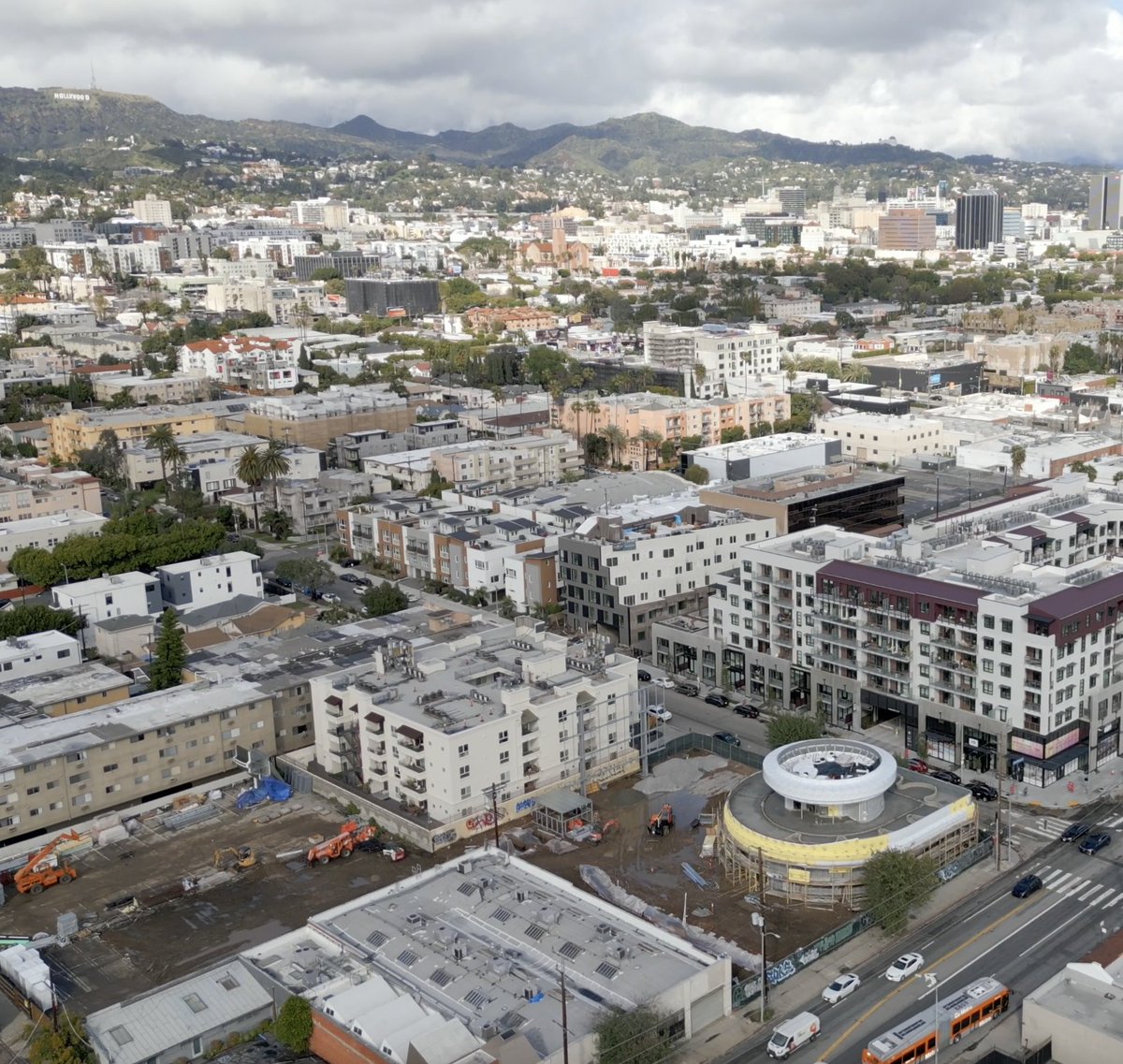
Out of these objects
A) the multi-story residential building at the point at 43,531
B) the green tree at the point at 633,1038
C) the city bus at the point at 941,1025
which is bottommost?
the city bus at the point at 941,1025

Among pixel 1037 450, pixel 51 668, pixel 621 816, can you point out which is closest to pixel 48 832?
pixel 51 668

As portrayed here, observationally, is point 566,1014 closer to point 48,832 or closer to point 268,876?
point 268,876

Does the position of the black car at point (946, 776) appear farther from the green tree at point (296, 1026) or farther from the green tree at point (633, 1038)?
the green tree at point (296, 1026)

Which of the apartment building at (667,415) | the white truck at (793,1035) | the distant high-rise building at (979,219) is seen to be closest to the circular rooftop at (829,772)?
the white truck at (793,1035)

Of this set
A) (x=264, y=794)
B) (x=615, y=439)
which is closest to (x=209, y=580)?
(x=264, y=794)

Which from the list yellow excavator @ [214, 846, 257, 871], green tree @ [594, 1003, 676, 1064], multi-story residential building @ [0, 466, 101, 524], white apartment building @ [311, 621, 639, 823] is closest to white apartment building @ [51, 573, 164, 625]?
multi-story residential building @ [0, 466, 101, 524]

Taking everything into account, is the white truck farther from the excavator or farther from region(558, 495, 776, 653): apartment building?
region(558, 495, 776, 653): apartment building
